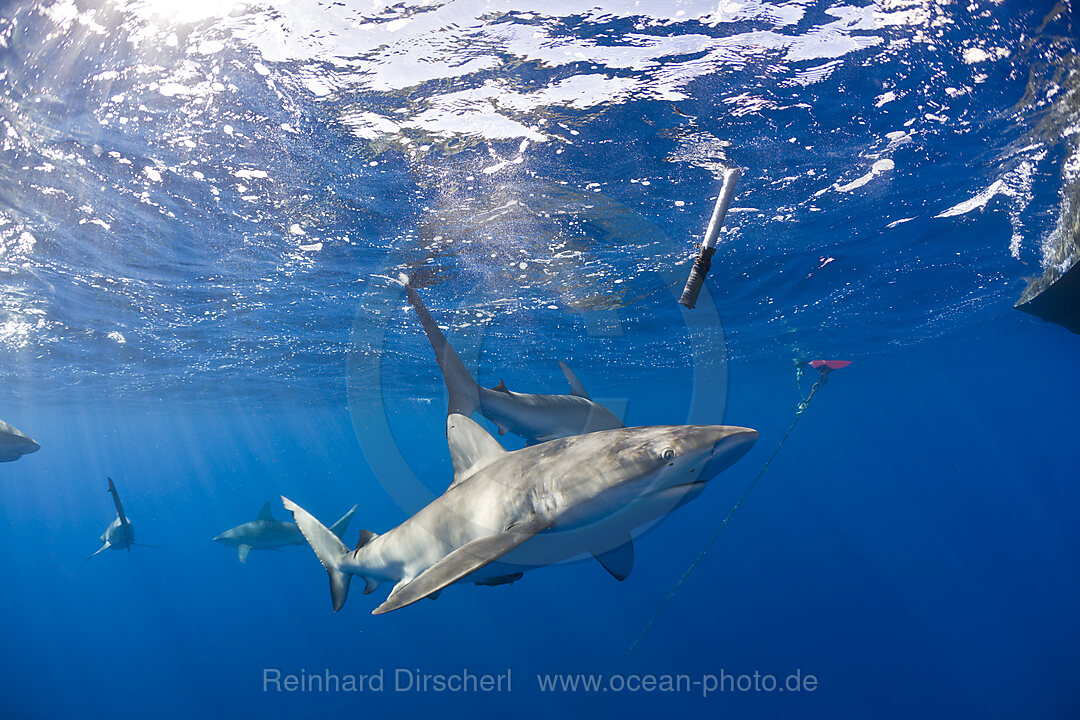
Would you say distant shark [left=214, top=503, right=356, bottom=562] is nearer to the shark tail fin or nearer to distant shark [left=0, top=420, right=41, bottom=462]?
distant shark [left=0, top=420, right=41, bottom=462]

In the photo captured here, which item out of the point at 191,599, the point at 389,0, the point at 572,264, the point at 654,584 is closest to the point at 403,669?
the point at 654,584

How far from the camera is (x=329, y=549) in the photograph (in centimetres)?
530

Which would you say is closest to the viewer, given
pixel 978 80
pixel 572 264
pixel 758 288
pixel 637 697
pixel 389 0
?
pixel 389 0

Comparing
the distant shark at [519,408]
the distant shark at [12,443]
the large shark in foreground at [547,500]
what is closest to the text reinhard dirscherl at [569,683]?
the distant shark at [12,443]

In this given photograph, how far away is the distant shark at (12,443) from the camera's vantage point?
8.77 m

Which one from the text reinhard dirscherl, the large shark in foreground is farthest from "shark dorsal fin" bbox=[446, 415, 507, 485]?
the text reinhard dirscherl

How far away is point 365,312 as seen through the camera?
61.8 feet

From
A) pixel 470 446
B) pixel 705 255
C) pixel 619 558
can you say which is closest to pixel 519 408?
pixel 470 446

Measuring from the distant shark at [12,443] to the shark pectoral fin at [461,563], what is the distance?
34.8ft

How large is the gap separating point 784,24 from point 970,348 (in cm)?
4033

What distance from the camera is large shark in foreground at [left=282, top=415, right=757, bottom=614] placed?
2.83m

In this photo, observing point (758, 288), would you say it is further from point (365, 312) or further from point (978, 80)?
point (365, 312)

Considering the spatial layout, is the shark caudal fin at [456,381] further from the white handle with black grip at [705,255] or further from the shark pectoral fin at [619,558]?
the white handle with black grip at [705,255]

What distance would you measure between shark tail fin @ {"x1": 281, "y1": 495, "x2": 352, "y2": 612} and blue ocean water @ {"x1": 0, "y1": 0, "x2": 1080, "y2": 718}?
1.55 metres
